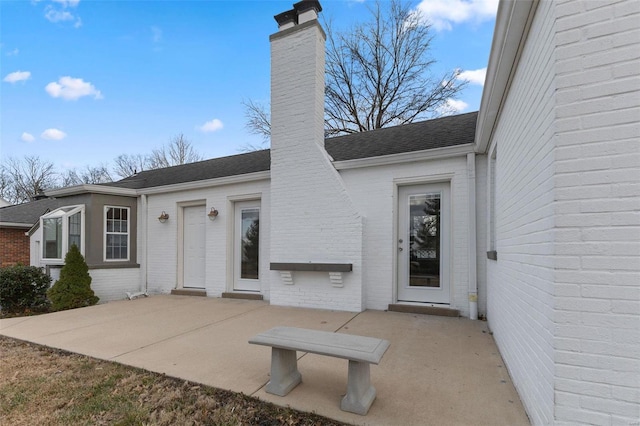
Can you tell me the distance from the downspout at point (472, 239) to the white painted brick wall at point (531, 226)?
172 cm

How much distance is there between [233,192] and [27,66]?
6.67m

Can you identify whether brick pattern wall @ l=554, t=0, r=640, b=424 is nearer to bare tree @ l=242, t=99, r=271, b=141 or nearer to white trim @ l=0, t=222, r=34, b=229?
bare tree @ l=242, t=99, r=271, b=141

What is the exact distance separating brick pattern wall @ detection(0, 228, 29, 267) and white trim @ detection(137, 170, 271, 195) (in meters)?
9.92

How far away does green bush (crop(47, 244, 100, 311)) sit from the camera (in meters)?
6.45

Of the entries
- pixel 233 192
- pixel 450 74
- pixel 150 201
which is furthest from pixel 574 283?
pixel 450 74

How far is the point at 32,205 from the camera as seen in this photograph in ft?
49.4

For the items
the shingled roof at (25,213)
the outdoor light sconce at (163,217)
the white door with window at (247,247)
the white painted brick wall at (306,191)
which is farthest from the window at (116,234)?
the shingled roof at (25,213)

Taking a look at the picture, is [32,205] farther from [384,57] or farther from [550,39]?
[550,39]

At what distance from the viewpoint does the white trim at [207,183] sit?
6818 millimetres

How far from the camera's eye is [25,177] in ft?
83.0

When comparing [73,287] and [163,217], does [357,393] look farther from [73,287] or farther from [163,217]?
[163,217]

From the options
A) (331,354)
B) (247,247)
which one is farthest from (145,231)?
(331,354)

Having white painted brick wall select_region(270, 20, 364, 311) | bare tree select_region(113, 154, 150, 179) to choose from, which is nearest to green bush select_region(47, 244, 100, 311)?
white painted brick wall select_region(270, 20, 364, 311)

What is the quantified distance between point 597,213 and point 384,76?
1543cm
